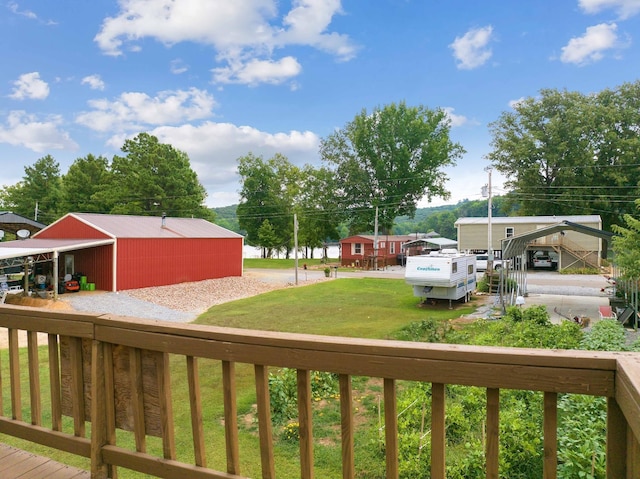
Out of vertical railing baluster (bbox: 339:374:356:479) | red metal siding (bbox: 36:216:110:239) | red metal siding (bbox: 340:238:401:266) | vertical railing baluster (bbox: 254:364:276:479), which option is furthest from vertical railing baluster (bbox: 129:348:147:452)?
red metal siding (bbox: 340:238:401:266)

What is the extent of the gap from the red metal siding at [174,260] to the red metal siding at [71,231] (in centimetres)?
134

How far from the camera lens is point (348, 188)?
41.2 m

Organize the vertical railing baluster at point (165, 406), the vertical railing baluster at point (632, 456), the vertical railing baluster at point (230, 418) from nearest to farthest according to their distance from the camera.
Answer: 1. the vertical railing baluster at point (632, 456)
2. the vertical railing baluster at point (230, 418)
3. the vertical railing baluster at point (165, 406)

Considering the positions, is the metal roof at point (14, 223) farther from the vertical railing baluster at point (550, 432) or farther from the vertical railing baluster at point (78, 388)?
the vertical railing baluster at point (550, 432)

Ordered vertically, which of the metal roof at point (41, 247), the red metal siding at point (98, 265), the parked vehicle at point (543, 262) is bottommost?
the parked vehicle at point (543, 262)

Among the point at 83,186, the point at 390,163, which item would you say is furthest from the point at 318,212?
the point at 83,186

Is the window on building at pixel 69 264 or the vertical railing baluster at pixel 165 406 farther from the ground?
the vertical railing baluster at pixel 165 406

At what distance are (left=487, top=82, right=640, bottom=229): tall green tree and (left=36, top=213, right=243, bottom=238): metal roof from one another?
88.8ft

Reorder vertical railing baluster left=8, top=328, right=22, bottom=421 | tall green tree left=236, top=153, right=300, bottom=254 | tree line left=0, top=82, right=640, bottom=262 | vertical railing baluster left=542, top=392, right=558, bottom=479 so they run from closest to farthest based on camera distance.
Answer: vertical railing baluster left=542, top=392, right=558, bottom=479
vertical railing baluster left=8, top=328, right=22, bottom=421
tree line left=0, top=82, right=640, bottom=262
tall green tree left=236, top=153, right=300, bottom=254

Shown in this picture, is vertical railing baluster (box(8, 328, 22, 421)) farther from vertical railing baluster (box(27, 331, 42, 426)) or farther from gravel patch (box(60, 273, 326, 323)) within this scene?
gravel patch (box(60, 273, 326, 323))

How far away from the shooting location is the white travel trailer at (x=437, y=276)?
13633 millimetres

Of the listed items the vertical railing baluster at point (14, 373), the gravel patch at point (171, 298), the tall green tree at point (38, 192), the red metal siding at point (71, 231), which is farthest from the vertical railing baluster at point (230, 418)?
the tall green tree at point (38, 192)

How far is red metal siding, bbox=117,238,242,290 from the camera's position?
17.3 m

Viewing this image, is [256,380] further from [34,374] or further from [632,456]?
[34,374]
